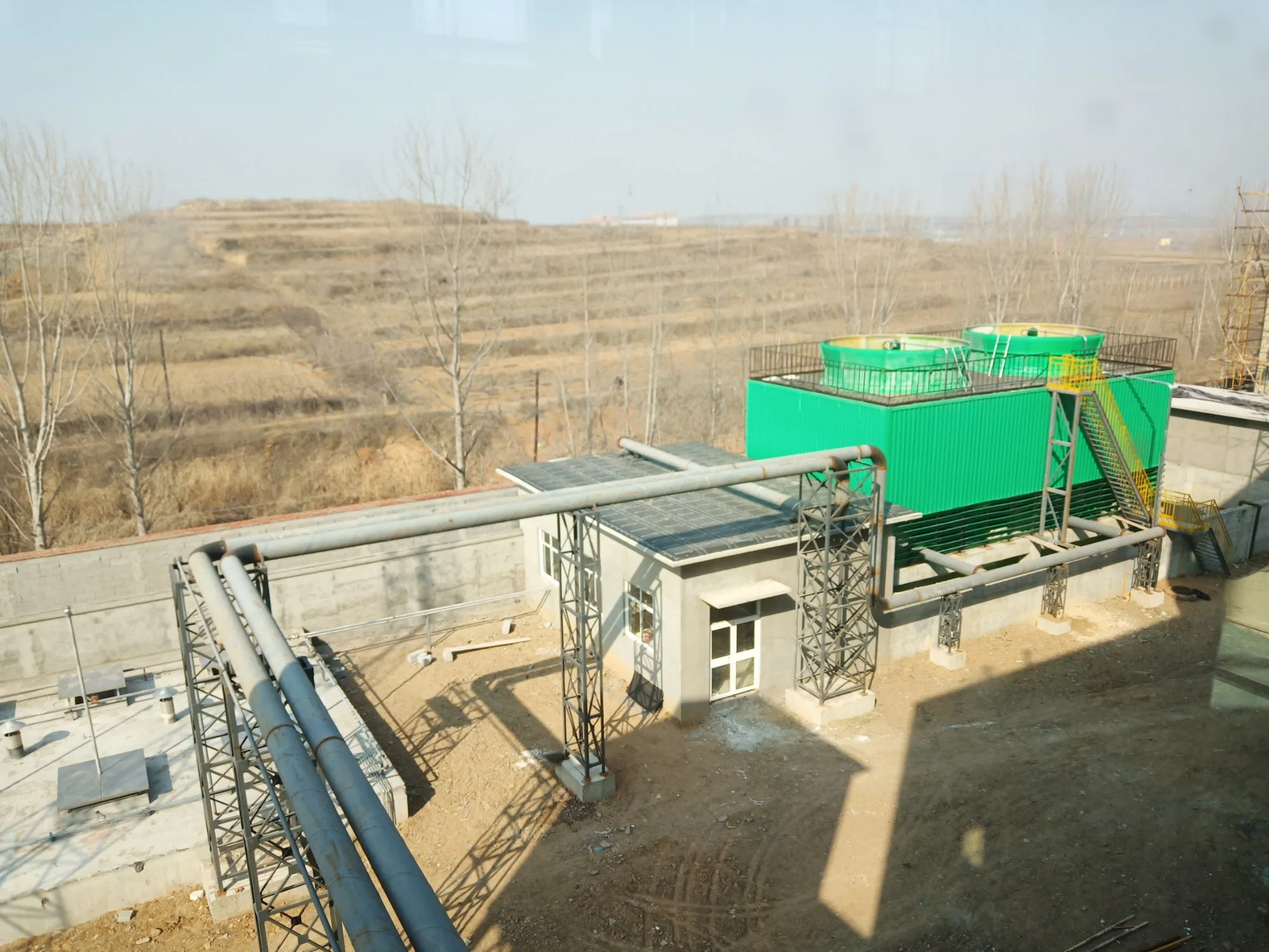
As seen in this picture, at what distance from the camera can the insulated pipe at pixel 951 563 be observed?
1775cm

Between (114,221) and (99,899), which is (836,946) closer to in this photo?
(99,899)

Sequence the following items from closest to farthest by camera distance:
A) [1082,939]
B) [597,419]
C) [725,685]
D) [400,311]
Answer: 1. [1082,939]
2. [725,685]
3. [597,419]
4. [400,311]

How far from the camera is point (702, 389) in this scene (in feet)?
143

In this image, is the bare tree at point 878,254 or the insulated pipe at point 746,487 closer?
the insulated pipe at point 746,487

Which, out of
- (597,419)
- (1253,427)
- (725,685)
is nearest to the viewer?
(725,685)

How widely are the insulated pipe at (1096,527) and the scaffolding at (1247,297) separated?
481 inches

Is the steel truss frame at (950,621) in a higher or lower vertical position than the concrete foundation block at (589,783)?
higher

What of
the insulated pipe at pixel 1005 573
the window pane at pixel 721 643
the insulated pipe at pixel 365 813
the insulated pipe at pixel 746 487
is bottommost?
the window pane at pixel 721 643

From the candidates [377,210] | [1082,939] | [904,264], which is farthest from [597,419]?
[377,210]

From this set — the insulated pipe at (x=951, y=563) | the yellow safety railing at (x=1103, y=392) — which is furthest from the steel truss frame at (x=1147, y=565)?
the insulated pipe at (x=951, y=563)

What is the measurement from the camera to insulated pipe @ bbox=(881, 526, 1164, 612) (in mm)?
16969

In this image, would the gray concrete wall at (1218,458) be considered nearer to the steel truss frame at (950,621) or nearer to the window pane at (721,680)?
→ the steel truss frame at (950,621)

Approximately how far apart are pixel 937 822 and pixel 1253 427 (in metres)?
18.9

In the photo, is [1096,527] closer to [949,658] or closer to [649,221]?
[949,658]
